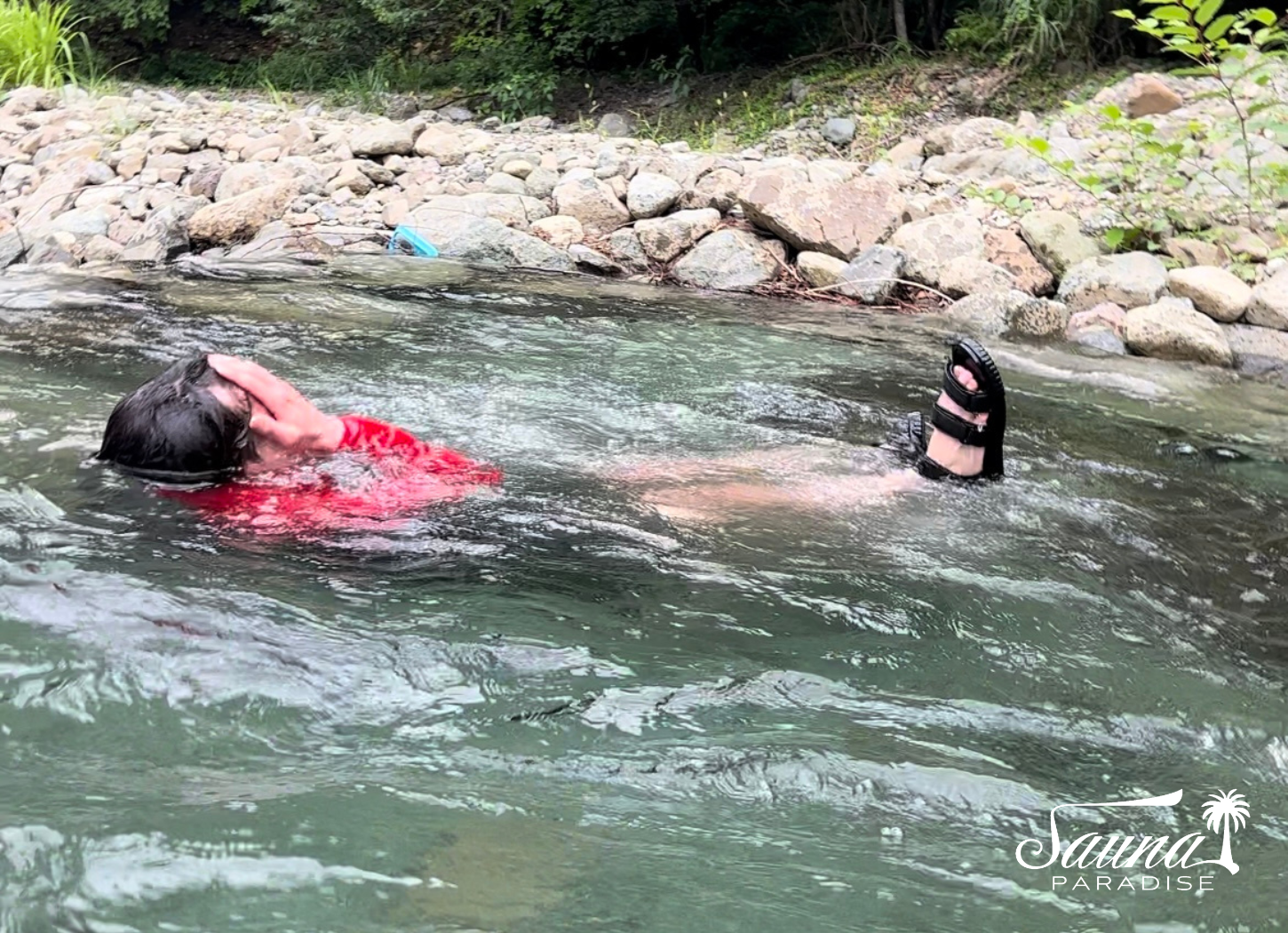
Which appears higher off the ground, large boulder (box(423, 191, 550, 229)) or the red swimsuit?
large boulder (box(423, 191, 550, 229))

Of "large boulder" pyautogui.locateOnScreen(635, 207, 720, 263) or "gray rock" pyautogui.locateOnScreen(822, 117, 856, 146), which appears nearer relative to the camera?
"large boulder" pyautogui.locateOnScreen(635, 207, 720, 263)

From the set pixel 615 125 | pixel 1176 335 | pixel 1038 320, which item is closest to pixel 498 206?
pixel 1038 320

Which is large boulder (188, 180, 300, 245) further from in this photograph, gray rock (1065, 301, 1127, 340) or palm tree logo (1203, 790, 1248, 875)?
palm tree logo (1203, 790, 1248, 875)

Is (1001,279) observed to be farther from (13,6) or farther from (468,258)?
(13,6)

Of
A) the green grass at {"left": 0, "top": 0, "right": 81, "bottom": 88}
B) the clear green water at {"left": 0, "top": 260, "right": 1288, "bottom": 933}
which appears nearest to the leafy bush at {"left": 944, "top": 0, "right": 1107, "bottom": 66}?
the clear green water at {"left": 0, "top": 260, "right": 1288, "bottom": 933}

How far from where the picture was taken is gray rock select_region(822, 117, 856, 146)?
37.1ft

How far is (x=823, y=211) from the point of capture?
22.0 feet

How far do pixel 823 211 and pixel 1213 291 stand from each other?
226 cm

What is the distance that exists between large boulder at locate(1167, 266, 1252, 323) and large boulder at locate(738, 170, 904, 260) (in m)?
1.71

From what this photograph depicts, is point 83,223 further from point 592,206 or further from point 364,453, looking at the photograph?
point 364,453

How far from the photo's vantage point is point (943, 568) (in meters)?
2.61

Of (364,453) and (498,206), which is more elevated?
(498,206)

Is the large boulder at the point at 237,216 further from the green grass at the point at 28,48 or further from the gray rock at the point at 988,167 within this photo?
the green grass at the point at 28,48

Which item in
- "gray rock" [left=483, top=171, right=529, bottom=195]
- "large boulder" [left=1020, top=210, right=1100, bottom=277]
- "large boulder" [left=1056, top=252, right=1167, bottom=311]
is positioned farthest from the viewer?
"gray rock" [left=483, top=171, right=529, bottom=195]
